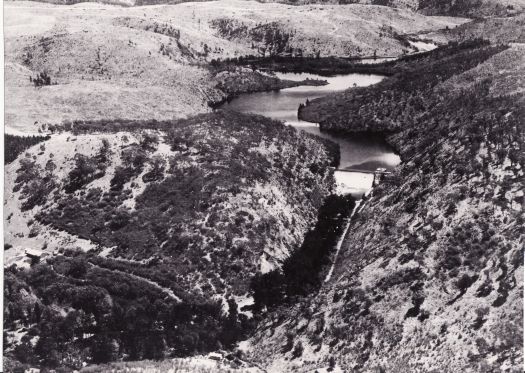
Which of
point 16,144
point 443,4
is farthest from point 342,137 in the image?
point 443,4

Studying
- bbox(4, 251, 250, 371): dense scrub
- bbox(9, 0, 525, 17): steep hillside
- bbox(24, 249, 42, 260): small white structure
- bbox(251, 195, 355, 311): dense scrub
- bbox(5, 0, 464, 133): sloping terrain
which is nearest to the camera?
bbox(4, 251, 250, 371): dense scrub

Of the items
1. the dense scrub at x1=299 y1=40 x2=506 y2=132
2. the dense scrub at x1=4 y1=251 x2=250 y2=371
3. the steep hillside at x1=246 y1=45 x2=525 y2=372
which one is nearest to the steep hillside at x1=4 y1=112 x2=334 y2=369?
the dense scrub at x1=4 y1=251 x2=250 y2=371

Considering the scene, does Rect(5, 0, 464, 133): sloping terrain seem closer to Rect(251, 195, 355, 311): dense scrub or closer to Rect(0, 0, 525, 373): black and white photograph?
Rect(0, 0, 525, 373): black and white photograph

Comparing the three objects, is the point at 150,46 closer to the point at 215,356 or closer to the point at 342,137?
the point at 342,137

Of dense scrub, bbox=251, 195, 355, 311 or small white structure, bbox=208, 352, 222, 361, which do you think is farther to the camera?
dense scrub, bbox=251, 195, 355, 311

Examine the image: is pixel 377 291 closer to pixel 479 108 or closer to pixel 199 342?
pixel 199 342

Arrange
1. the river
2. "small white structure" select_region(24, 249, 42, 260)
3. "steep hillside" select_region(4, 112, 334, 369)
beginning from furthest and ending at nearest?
1. the river
2. "small white structure" select_region(24, 249, 42, 260)
3. "steep hillside" select_region(4, 112, 334, 369)

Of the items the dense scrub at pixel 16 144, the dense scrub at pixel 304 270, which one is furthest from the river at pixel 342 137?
the dense scrub at pixel 16 144
